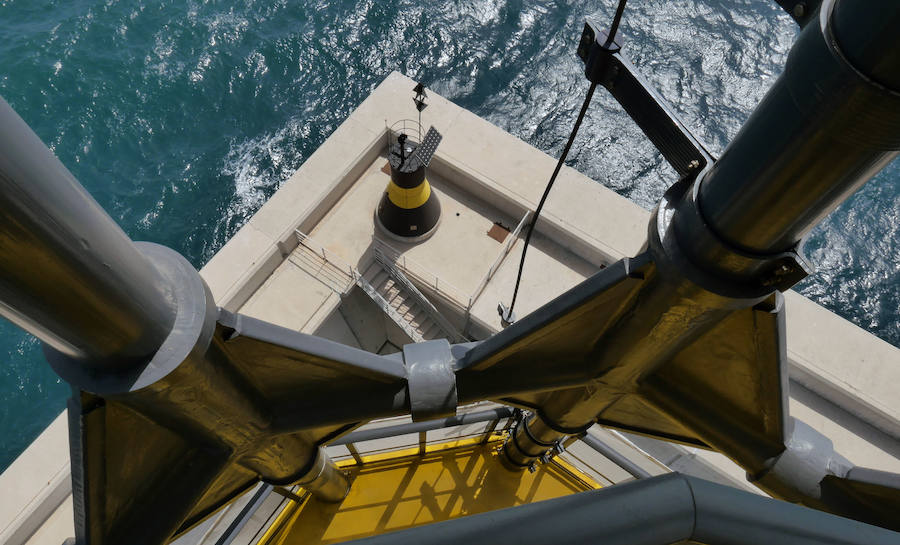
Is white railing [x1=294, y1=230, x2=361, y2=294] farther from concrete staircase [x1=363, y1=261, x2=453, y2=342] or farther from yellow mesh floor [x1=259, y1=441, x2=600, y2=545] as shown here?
yellow mesh floor [x1=259, y1=441, x2=600, y2=545]

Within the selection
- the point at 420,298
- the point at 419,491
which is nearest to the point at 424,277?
the point at 420,298

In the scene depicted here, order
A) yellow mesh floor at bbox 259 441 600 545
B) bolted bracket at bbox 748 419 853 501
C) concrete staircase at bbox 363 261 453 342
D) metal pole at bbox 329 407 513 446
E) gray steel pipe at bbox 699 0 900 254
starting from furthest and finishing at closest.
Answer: concrete staircase at bbox 363 261 453 342 → yellow mesh floor at bbox 259 441 600 545 → metal pole at bbox 329 407 513 446 → bolted bracket at bbox 748 419 853 501 → gray steel pipe at bbox 699 0 900 254

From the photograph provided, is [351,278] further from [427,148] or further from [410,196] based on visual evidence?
[427,148]

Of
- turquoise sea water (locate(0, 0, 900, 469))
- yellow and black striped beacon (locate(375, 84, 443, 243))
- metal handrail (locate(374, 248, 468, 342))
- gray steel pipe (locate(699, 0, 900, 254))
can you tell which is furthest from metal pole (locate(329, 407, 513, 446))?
turquoise sea water (locate(0, 0, 900, 469))

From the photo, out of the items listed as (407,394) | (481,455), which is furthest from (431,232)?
(407,394)

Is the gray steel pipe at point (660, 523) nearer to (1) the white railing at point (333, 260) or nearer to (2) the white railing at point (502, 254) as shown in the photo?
(2) the white railing at point (502, 254)

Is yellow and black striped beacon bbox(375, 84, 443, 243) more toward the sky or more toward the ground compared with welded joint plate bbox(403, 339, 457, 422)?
more toward the sky
